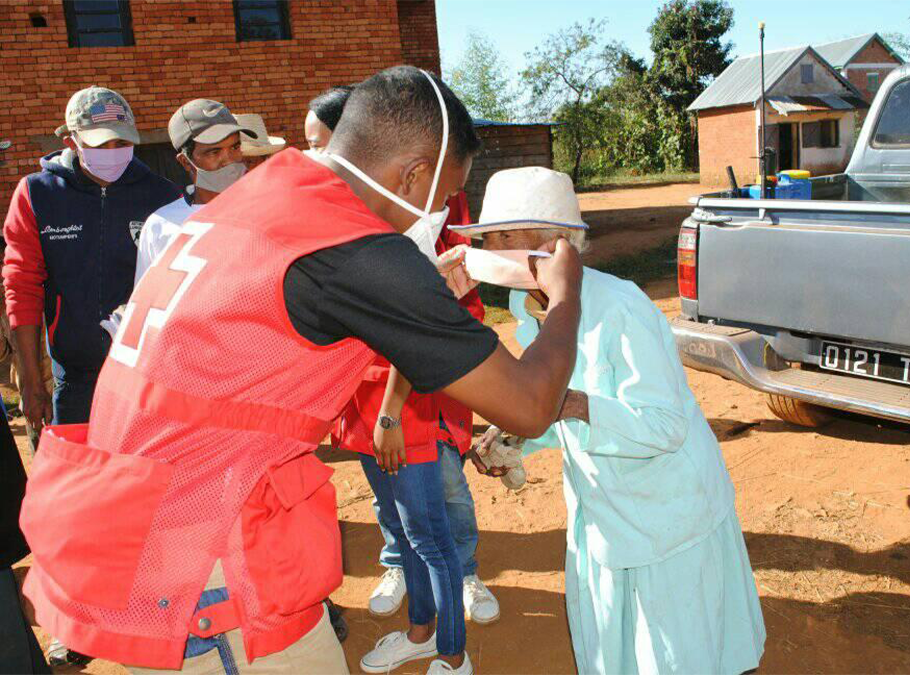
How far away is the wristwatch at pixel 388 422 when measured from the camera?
2494 millimetres

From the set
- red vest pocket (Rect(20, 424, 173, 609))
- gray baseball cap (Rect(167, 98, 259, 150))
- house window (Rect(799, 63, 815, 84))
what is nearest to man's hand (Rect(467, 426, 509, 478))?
red vest pocket (Rect(20, 424, 173, 609))

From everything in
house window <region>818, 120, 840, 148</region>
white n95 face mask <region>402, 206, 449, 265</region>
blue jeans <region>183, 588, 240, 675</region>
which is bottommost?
blue jeans <region>183, 588, 240, 675</region>

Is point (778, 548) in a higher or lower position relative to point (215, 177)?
lower

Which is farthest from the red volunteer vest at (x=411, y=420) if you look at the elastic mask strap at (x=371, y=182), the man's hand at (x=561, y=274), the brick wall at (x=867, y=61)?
the brick wall at (x=867, y=61)

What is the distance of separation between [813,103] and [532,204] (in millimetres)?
29829

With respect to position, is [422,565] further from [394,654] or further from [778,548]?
[778,548]

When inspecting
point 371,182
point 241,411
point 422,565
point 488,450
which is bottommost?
point 422,565

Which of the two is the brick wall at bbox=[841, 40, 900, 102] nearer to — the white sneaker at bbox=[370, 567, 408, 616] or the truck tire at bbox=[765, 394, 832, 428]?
the truck tire at bbox=[765, 394, 832, 428]

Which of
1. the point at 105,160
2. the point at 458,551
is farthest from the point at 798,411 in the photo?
the point at 105,160

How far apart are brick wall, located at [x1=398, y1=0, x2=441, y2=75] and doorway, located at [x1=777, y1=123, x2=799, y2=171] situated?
18.0 metres

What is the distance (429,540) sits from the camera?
2.79 metres

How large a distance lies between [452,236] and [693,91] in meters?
34.3

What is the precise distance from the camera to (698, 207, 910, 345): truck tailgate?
11.8 ft

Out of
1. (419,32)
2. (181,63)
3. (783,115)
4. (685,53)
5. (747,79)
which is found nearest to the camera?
(181,63)
